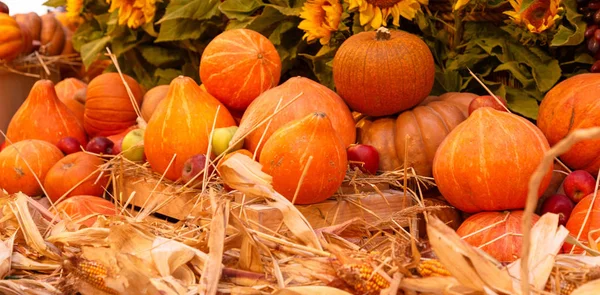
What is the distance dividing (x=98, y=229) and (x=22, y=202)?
9.7 inches

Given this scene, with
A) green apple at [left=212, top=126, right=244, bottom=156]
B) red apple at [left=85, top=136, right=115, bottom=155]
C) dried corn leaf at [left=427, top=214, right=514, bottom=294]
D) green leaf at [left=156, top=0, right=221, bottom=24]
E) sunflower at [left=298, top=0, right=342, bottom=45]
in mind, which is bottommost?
red apple at [left=85, top=136, right=115, bottom=155]

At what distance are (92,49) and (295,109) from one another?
5.78ft

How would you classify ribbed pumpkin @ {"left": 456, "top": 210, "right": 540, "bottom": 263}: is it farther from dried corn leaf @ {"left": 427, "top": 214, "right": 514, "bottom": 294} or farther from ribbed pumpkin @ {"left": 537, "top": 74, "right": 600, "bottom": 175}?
dried corn leaf @ {"left": 427, "top": 214, "right": 514, "bottom": 294}

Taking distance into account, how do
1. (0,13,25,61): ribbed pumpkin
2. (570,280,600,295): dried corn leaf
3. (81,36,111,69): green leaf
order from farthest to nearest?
(0,13,25,61): ribbed pumpkin
(81,36,111,69): green leaf
(570,280,600,295): dried corn leaf

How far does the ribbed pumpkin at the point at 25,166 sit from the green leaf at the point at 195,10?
2.48ft

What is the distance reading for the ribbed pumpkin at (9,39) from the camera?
374cm

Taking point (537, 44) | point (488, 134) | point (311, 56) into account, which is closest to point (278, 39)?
point (311, 56)

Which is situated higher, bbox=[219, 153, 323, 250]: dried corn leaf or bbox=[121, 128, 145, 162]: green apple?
bbox=[219, 153, 323, 250]: dried corn leaf

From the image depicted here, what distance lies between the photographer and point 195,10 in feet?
10.2

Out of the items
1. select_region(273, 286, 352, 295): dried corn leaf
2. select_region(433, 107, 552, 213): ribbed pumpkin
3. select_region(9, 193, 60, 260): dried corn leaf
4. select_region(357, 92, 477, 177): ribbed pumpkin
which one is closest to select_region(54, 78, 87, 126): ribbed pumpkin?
select_region(357, 92, 477, 177): ribbed pumpkin

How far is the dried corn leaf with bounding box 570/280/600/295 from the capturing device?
1.04 metres

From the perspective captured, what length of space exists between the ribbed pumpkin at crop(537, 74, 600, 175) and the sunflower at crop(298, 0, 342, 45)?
0.83m

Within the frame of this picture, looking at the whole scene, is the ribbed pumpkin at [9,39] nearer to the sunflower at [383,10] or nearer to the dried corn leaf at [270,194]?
the sunflower at [383,10]

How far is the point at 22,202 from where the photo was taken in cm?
162
